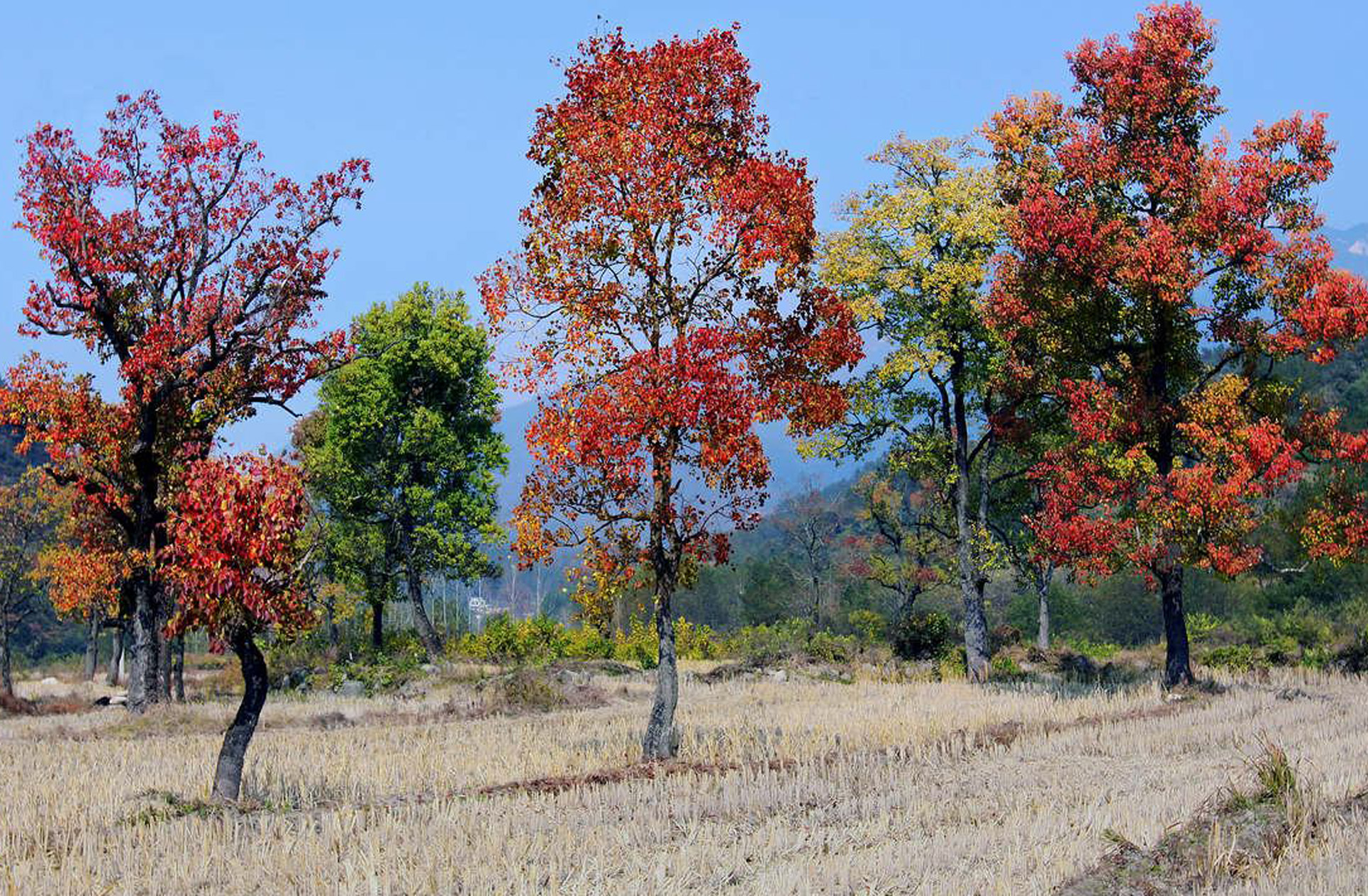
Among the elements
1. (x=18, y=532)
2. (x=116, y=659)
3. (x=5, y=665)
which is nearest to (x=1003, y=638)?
(x=5, y=665)

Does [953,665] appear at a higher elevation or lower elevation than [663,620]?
lower

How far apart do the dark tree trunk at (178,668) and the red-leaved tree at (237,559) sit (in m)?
20.1

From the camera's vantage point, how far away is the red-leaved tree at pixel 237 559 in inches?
575

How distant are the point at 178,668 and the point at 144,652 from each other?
34.7 feet

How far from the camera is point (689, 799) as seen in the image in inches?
587

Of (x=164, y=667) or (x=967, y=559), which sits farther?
(x=967, y=559)

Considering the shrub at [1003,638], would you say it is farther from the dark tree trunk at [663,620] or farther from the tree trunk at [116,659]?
the tree trunk at [116,659]

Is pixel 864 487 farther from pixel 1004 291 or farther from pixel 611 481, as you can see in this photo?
pixel 611 481

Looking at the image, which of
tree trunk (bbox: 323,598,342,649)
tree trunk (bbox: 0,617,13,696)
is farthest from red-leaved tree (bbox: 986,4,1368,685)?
tree trunk (bbox: 0,617,13,696)

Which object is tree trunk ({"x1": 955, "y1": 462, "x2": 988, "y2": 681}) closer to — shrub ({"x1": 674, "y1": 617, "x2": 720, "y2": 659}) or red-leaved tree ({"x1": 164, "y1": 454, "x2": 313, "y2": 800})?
shrub ({"x1": 674, "y1": 617, "x2": 720, "y2": 659})

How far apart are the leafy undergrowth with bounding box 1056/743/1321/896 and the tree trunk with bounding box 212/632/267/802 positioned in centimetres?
1075

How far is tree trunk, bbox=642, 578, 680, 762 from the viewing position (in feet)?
63.0

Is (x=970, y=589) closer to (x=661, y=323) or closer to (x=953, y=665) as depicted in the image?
(x=953, y=665)

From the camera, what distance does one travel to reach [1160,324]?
95.2 ft
